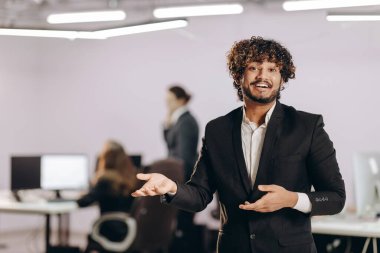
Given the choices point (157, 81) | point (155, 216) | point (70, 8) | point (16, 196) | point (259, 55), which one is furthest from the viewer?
point (70, 8)

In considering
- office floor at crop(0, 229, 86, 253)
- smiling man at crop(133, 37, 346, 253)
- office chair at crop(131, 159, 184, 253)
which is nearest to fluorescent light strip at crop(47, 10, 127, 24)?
office chair at crop(131, 159, 184, 253)

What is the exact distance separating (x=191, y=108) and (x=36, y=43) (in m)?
2.41

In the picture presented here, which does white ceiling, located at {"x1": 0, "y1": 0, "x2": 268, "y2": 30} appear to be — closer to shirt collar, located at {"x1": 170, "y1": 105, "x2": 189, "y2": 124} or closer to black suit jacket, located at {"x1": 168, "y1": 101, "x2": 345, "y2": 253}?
shirt collar, located at {"x1": 170, "y1": 105, "x2": 189, "y2": 124}

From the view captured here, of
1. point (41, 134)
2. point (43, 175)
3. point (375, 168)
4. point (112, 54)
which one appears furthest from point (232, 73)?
point (41, 134)

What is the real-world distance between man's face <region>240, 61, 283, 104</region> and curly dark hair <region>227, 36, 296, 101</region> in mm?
21

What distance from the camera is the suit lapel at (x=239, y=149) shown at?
1.96 m

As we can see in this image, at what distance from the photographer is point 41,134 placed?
793 centimetres

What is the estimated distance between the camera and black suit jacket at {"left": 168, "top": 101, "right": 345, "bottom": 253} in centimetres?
190

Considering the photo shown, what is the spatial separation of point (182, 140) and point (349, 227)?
2098mm

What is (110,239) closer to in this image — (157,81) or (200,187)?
(200,187)

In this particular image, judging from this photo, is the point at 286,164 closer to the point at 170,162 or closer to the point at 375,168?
the point at 375,168

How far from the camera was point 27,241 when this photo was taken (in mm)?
7199

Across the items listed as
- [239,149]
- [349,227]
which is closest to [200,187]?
[239,149]

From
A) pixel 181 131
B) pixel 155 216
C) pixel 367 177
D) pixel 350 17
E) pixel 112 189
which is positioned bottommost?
pixel 155 216
